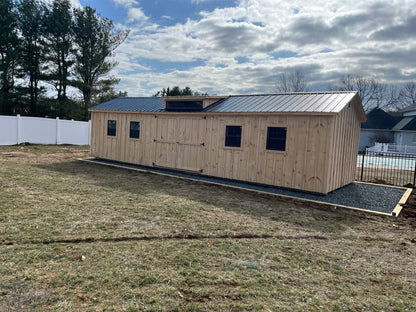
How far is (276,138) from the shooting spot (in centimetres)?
859

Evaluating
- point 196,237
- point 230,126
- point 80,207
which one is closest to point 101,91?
point 230,126

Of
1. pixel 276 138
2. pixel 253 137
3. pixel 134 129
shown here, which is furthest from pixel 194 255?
pixel 134 129

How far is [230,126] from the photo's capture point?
951 centimetres

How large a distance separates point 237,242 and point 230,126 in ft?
19.1

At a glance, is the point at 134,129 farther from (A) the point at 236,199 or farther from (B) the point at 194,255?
(B) the point at 194,255

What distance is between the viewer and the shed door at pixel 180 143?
1023 centimetres

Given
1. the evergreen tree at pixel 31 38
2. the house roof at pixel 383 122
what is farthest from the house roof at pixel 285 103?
the house roof at pixel 383 122

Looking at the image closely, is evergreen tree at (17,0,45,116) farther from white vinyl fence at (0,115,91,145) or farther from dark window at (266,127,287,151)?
dark window at (266,127,287,151)

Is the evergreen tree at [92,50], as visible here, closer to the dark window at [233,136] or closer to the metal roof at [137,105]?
the metal roof at [137,105]

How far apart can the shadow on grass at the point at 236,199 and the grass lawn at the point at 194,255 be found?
2.1 inches

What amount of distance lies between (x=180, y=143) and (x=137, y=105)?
3.55 metres

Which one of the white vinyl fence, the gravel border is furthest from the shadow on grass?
the white vinyl fence

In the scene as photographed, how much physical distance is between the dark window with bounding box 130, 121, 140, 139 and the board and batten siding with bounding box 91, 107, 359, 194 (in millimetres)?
217

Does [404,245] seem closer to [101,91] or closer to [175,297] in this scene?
[175,297]
